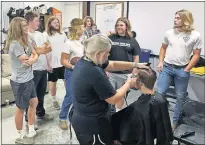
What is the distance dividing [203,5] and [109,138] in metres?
2.74

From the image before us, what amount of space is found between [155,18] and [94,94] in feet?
9.72

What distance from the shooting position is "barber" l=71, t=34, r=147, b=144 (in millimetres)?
1425

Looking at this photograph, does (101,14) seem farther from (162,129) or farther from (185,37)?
(162,129)

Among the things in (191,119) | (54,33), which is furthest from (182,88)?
(54,33)

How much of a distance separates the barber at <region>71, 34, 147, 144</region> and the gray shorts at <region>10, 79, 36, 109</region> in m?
0.91

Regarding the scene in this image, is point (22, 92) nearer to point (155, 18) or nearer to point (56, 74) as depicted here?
point (56, 74)

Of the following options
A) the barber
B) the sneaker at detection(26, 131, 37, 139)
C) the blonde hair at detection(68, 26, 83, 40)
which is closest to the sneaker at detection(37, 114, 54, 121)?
the sneaker at detection(26, 131, 37, 139)

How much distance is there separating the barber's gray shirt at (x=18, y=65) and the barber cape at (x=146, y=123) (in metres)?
1.14

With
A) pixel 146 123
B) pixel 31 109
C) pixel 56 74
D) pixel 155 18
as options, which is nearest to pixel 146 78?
pixel 146 123

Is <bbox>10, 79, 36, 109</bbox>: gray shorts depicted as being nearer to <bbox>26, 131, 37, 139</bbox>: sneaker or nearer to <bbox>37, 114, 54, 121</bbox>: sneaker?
<bbox>26, 131, 37, 139</bbox>: sneaker

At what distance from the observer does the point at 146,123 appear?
156 cm

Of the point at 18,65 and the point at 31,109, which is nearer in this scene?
the point at 18,65

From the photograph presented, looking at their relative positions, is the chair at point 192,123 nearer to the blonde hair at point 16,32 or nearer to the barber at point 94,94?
the barber at point 94,94

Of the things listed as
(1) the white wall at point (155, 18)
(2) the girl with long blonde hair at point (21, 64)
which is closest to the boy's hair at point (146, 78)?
(2) the girl with long blonde hair at point (21, 64)
